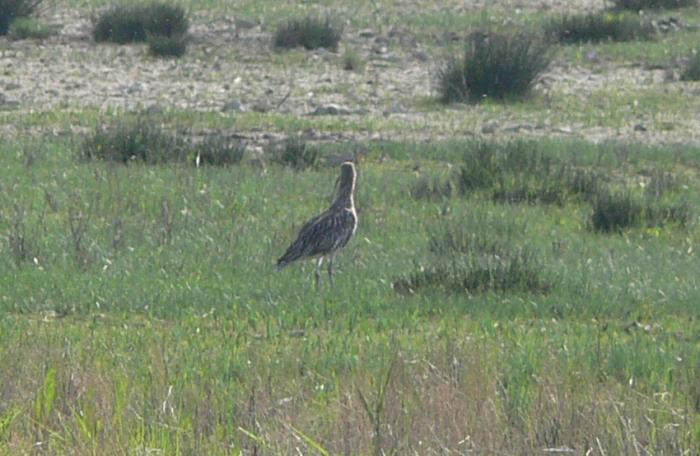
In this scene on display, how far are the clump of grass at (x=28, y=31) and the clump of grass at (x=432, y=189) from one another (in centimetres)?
1285

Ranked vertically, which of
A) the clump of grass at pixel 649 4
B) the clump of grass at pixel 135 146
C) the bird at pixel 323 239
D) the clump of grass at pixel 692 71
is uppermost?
the bird at pixel 323 239

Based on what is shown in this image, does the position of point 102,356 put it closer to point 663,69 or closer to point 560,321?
point 560,321

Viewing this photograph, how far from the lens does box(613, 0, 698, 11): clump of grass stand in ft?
97.9

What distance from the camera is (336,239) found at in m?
10.8

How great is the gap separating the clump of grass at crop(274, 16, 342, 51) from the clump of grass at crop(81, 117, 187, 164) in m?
9.50

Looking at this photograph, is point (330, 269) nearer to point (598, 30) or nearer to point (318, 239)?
point (318, 239)

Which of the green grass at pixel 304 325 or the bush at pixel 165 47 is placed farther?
the bush at pixel 165 47

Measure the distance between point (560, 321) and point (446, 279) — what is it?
93 cm

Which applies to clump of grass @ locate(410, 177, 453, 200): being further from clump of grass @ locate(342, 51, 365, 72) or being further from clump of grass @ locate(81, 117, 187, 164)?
clump of grass @ locate(342, 51, 365, 72)

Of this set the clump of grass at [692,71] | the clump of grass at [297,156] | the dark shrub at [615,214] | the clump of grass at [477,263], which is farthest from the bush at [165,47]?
the clump of grass at [477,263]

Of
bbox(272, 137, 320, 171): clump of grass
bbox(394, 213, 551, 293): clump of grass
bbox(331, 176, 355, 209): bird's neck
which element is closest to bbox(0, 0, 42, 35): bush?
bbox(272, 137, 320, 171): clump of grass

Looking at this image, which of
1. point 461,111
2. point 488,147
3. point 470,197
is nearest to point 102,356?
point 470,197

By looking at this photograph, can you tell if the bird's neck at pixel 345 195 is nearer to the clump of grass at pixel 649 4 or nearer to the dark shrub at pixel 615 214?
the dark shrub at pixel 615 214

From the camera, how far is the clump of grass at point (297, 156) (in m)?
16.1
